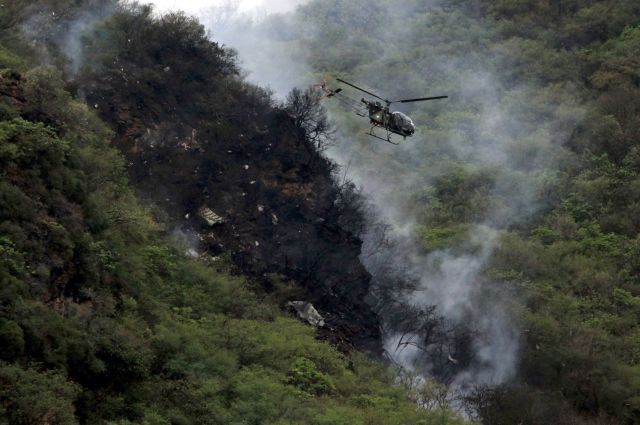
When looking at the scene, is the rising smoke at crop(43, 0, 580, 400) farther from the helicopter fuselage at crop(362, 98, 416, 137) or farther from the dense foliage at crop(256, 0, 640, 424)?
the helicopter fuselage at crop(362, 98, 416, 137)

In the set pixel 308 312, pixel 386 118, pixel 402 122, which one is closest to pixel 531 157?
pixel 402 122

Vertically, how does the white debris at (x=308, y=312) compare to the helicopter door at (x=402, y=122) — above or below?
below

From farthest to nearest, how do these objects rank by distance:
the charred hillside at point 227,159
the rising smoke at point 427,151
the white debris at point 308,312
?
the rising smoke at point 427,151
the charred hillside at point 227,159
the white debris at point 308,312

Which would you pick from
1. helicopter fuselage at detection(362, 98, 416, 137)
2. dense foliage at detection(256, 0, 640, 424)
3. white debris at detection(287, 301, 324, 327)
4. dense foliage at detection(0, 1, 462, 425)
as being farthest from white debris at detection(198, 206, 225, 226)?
dense foliage at detection(256, 0, 640, 424)

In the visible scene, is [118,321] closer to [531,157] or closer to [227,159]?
[227,159]

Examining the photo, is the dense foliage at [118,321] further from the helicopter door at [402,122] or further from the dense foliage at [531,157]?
the dense foliage at [531,157]

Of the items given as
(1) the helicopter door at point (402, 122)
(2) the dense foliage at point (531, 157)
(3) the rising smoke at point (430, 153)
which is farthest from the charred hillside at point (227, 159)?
(2) the dense foliage at point (531, 157)

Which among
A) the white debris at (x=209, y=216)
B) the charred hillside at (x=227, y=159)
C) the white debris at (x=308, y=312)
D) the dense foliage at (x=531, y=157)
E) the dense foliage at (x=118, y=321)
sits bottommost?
the dense foliage at (x=118, y=321)
